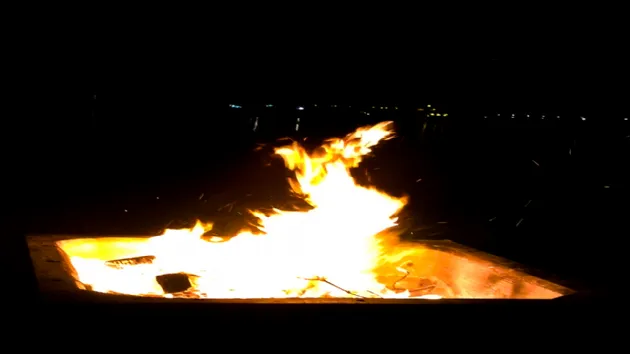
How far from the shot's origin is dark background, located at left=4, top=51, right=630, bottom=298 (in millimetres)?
5367

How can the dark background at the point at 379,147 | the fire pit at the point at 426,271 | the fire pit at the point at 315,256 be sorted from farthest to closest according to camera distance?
the dark background at the point at 379,147
the fire pit at the point at 315,256
the fire pit at the point at 426,271

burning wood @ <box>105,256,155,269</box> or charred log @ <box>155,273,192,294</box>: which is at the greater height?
burning wood @ <box>105,256,155,269</box>

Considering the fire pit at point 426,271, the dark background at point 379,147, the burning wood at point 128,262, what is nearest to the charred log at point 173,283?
the fire pit at point 426,271

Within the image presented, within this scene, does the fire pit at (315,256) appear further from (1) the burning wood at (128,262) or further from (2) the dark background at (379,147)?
(2) the dark background at (379,147)

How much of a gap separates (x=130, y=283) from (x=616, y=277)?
404 cm

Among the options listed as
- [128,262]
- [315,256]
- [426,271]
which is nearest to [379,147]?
[426,271]

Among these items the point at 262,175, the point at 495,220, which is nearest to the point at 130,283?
the point at 262,175

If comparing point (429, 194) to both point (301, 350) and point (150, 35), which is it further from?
point (301, 350)

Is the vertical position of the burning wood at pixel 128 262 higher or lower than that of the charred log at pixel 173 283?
higher

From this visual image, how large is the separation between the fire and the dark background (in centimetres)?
158

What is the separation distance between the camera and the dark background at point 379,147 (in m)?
5.37

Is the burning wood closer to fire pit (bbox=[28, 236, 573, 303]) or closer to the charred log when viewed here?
fire pit (bbox=[28, 236, 573, 303])

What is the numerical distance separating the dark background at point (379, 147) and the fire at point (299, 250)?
1577mm

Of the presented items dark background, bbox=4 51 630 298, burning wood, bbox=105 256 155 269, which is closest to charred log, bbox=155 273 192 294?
burning wood, bbox=105 256 155 269
